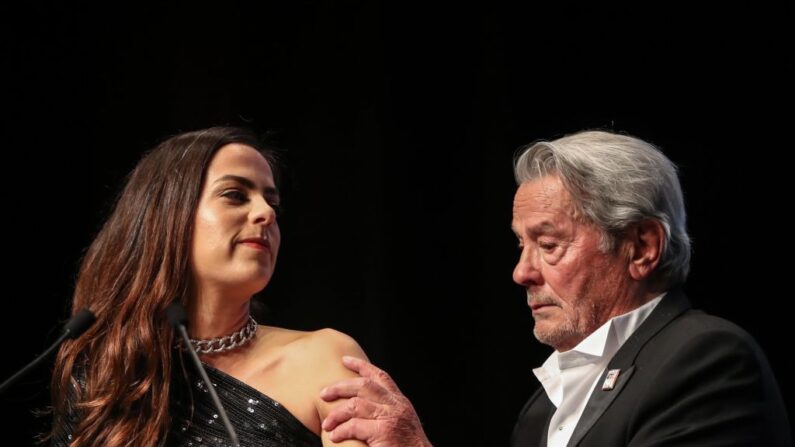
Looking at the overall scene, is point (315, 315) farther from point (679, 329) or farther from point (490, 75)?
point (679, 329)

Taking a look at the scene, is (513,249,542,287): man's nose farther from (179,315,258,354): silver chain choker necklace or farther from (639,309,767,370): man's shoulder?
(179,315,258,354): silver chain choker necklace

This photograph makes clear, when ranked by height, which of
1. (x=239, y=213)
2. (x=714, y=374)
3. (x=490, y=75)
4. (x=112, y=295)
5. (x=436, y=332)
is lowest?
(x=436, y=332)

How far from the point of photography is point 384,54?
361 cm

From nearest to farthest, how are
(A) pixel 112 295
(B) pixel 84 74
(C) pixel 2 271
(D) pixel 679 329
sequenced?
(D) pixel 679 329 < (A) pixel 112 295 < (C) pixel 2 271 < (B) pixel 84 74

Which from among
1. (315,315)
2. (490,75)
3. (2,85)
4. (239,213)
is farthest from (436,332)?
(2,85)

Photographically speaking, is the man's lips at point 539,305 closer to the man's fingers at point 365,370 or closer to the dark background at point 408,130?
the man's fingers at point 365,370

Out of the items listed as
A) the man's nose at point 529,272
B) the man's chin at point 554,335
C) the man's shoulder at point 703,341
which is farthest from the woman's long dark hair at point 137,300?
the man's shoulder at point 703,341

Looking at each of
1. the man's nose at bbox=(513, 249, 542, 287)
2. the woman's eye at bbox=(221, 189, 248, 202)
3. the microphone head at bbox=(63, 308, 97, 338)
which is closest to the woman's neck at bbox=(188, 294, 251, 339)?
the woman's eye at bbox=(221, 189, 248, 202)

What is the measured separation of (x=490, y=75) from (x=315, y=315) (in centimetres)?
110

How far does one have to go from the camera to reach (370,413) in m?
2.24

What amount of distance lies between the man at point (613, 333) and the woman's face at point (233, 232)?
32 centimetres

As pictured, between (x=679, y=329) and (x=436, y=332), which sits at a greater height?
(x=679, y=329)

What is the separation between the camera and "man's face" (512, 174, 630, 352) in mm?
2443

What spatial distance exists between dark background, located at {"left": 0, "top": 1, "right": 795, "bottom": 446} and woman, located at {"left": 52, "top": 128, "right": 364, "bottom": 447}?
886mm
